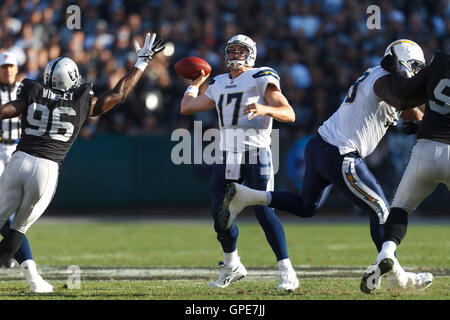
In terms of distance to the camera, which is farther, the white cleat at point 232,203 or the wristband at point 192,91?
the wristband at point 192,91

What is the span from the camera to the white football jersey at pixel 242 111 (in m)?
6.15

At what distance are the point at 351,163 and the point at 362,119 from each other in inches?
13.7

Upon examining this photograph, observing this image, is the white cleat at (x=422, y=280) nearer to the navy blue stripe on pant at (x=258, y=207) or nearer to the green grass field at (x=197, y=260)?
the green grass field at (x=197, y=260)

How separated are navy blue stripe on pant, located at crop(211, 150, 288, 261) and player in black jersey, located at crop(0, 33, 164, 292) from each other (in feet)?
3.63

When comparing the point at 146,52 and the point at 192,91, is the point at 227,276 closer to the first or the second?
the point at 192,91

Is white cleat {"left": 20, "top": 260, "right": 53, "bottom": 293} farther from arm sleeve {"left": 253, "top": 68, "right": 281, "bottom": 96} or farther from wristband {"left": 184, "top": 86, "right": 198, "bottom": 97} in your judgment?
arm sleeve {"left": 253, "top": 68, "right": 281, "bottom": 96}

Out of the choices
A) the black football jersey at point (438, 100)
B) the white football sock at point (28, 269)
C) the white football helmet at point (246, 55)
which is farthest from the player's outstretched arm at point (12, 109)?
the black football jersey at point (438, 100)

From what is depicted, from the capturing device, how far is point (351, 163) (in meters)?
5.72

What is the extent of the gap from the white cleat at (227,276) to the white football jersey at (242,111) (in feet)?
3.24

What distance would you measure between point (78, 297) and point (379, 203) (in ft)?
7.56

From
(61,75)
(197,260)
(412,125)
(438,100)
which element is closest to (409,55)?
(438,100)

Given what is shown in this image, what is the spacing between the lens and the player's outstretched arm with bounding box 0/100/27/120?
19.1ft

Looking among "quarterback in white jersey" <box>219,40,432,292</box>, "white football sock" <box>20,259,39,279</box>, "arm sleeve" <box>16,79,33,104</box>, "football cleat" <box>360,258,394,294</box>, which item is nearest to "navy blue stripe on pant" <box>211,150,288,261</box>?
"quarterback in white jersey" <box>219,40,432,292</box>

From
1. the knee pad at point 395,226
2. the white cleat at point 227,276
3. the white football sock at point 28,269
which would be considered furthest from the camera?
the white cleat at point 227,276
